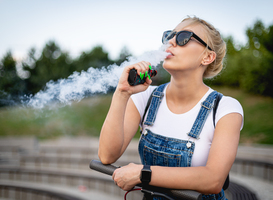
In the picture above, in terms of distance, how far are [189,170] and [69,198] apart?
377 centimetres

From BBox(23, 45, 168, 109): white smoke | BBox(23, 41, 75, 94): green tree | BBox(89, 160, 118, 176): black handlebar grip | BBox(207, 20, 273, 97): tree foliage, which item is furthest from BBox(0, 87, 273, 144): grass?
BBox(89, 160, 118, 176): black handlebar grip

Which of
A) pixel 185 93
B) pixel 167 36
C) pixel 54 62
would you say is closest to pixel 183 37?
pixel 167 36

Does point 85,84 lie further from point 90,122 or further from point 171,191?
point 90,122

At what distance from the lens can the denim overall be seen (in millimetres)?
1532

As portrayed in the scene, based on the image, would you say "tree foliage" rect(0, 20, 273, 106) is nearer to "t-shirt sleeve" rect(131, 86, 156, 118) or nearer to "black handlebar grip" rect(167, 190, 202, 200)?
"t-shirt sleeve" rect(131, 86, 156, 118)

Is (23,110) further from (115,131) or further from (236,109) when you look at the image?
(236,109)

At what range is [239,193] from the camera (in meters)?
3.57

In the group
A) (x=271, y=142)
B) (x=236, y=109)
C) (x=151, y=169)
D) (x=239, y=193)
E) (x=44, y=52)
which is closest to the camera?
(x=151, y=169)

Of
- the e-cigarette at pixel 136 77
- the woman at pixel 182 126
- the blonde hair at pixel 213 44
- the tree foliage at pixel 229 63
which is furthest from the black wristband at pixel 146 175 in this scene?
the tree foliage at pixel 229 63

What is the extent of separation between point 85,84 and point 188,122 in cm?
101

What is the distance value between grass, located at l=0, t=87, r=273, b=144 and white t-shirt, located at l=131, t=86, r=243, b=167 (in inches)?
426

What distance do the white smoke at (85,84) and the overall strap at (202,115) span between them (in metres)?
0.44

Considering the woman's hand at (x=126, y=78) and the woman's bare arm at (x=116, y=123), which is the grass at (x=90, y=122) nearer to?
the woman's bare arm at (x=116, y=123)

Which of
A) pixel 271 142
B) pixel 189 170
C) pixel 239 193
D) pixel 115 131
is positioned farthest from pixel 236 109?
pixel 271 142
